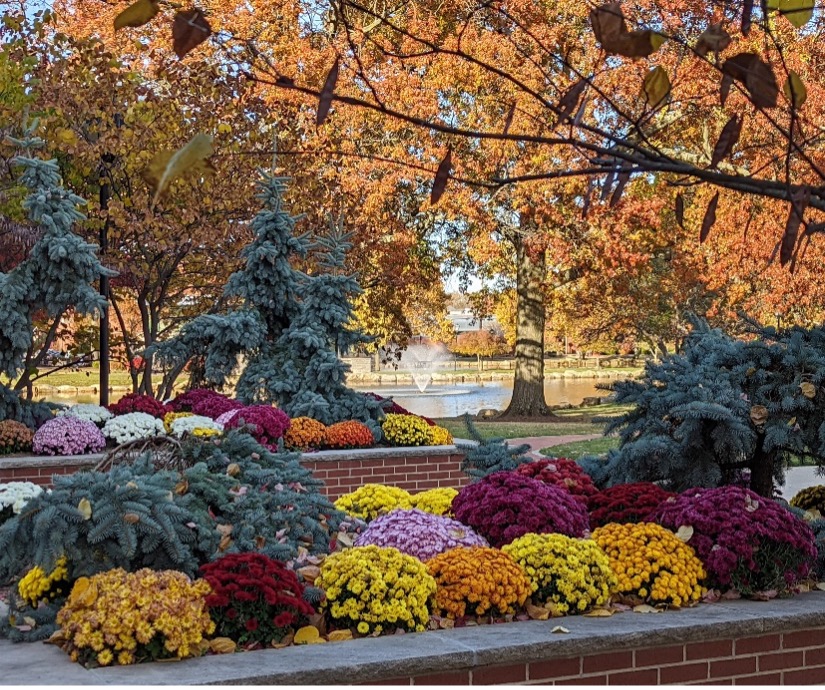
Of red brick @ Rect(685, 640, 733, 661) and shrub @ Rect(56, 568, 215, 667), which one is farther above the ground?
shrub @ Rect(56, 568, 215, 667)

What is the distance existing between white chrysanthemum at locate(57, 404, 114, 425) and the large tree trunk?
1631 cm

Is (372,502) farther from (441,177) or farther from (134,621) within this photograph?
(441,177)

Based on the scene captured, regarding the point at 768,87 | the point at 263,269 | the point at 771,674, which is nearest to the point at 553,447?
the point at 263,269

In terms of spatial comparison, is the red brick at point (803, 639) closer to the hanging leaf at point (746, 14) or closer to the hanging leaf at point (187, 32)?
the hanging leaf at point (746, 14)

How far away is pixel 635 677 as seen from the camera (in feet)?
14.9

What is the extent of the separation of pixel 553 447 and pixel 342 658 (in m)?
14.1

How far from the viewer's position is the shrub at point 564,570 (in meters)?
4.93

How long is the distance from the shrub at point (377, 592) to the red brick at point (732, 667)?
1.25m

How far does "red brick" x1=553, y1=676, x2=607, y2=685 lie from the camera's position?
4.43 m

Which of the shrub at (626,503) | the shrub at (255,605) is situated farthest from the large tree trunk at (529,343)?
the shrub at (255,605)

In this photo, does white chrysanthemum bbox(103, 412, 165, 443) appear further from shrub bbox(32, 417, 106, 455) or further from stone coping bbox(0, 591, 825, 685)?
stone coping bbox(0, 591, 825, 685)

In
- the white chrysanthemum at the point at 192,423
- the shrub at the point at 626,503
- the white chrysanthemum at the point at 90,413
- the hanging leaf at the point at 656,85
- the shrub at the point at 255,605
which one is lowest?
the shrub at the point at 255,605

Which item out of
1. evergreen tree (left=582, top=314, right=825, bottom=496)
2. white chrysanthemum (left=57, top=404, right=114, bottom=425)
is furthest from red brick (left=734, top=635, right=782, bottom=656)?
white chrysanthemum (left=57, top=404, right=114, bottom=425)

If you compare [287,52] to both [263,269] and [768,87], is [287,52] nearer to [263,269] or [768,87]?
[263,269]
